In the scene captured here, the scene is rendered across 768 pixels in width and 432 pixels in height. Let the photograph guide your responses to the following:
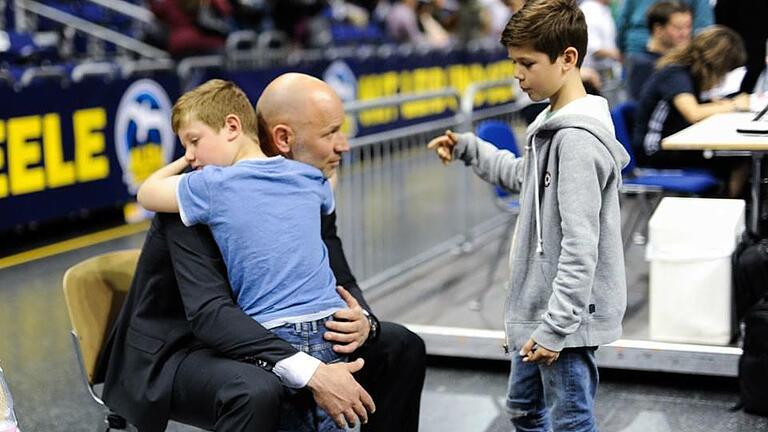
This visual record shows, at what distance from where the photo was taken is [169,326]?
3217 mm

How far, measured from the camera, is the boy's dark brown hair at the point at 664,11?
746cm

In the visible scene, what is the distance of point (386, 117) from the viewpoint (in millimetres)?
12883

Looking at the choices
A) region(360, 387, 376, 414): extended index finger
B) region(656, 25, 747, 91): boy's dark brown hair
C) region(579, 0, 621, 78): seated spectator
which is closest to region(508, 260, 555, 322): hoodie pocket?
region(360, 387, 376, 414): extended index finger

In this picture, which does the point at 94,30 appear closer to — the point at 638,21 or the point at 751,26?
the point at 638,21

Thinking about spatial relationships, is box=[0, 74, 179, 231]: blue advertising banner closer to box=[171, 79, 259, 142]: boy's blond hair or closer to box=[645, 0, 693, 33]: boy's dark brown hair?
box=[645, 0, 693, 33]: boy's dark brown hair

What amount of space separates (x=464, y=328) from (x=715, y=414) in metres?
1.38

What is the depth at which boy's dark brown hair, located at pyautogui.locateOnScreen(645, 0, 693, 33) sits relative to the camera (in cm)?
746

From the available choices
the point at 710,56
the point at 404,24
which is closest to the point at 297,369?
the point at 710,56

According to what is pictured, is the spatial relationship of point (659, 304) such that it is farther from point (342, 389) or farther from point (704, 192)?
point (342, 389)

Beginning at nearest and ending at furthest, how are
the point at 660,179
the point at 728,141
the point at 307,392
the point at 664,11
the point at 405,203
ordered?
the point at 307,392
the point at 728,141
the point at 660,179
the point at 664,11
the point at 405,203

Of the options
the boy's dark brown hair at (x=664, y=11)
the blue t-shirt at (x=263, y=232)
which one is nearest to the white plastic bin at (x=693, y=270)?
the blue t-shirt at (x=263, y=232)

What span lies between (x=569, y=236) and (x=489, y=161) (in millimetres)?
791

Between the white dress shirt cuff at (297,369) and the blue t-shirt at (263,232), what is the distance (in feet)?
0.37

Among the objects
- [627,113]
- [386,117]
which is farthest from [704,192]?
[386,117]
